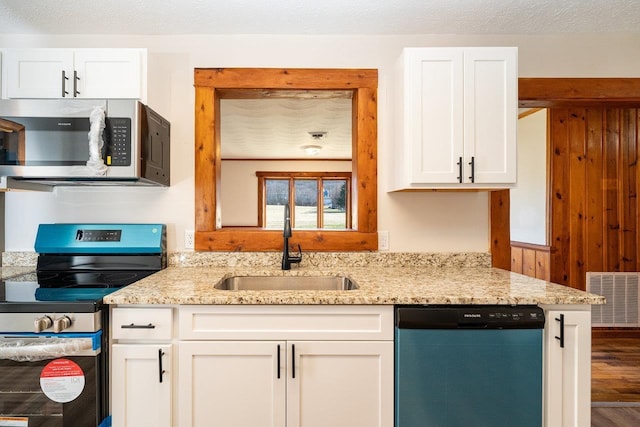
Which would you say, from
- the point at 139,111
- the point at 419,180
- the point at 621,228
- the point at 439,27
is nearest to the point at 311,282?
the point at 419,180

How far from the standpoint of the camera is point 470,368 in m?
1.52

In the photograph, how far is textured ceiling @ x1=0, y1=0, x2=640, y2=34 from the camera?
194cm

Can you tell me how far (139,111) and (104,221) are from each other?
0.83 meters

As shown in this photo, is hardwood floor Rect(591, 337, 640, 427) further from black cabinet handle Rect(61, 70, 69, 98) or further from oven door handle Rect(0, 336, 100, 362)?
black cabinet handle Rect(61, 70, 69, 98)

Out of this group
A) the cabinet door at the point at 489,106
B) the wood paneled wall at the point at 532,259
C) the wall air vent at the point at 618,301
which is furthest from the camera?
the wood paneled wall at the point at 532,259

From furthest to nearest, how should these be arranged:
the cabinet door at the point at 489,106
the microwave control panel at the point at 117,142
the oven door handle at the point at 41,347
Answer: the cabinet door at the point at 489,106, the microwave control panel at the point at 117,142, the oven door handle at the point at 41,347

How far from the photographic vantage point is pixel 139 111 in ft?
5.90

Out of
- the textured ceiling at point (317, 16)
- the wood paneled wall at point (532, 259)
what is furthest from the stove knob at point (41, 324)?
the wood paneled wall at point (532, 259)

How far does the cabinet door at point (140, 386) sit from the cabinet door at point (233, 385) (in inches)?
2.7

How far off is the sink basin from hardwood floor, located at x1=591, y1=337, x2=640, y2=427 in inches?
68.4

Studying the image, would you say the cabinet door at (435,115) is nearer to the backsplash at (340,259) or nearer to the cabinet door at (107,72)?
the backsplash at (340,259)

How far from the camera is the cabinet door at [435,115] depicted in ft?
6.18

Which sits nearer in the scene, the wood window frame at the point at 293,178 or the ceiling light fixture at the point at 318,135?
the ceiling light fixture at the point at 318,135

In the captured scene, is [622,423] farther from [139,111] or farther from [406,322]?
[139,111]
